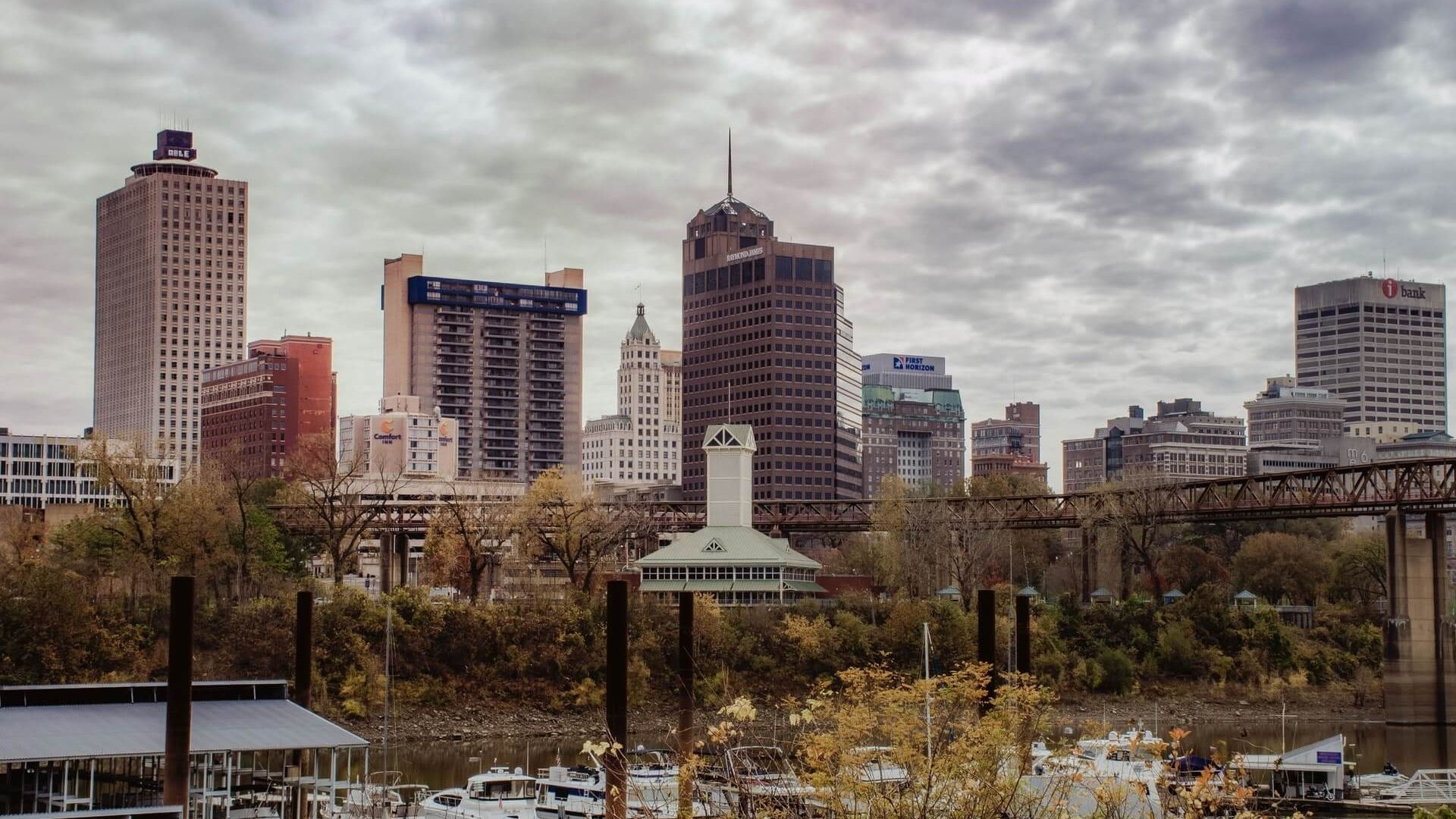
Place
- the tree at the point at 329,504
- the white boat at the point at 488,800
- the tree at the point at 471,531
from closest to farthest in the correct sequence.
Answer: the white boat at the point at 488,800, the tree at the point at 329,504, the tree at the point at 471,531

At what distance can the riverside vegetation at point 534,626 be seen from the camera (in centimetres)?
10775

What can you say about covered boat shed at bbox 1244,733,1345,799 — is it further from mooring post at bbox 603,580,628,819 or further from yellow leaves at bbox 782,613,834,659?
yellow leaves at bbox 782,613,834,659

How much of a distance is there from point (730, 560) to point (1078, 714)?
1198 inches

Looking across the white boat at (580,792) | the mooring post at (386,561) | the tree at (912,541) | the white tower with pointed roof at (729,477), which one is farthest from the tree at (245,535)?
the white boat at (580,792)

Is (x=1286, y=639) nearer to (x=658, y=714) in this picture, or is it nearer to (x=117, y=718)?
(x=658, y=714)

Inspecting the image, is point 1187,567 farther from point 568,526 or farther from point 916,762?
point 916,762

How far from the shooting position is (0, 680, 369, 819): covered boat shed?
57.0 meters

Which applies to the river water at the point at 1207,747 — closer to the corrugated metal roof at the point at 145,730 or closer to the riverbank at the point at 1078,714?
the riverbank at the point at 1078,714

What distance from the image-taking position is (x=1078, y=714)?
116 metres

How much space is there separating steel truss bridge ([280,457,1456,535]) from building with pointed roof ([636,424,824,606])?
10.1 metres

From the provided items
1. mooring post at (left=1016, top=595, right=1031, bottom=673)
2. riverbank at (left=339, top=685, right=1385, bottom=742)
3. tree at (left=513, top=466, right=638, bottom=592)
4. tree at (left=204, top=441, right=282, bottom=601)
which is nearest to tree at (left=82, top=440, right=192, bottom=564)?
tree at (left=204, top=441, right=282, bottom=601)

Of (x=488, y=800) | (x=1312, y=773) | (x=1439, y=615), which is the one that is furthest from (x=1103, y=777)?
(x=1439, y=615)

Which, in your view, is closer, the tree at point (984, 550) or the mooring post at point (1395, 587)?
the mooring post at point (1395, 587)

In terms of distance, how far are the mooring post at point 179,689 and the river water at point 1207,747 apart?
25.3m
